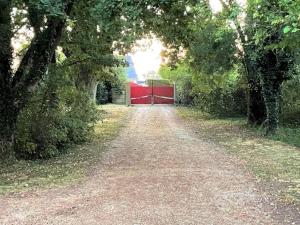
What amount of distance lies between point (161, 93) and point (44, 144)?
3483 centimetres

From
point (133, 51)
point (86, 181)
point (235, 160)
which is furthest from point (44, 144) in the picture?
point (133, 51)

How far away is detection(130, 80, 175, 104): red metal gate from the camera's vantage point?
1804 inches

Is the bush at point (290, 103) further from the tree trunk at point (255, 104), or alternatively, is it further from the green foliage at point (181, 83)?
the green foliage at point (181, 83)

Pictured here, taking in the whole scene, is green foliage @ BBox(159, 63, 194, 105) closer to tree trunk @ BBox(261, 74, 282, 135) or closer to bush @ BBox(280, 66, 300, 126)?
bush @ BBox(280, 66, 300, 126)

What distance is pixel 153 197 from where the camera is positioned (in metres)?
7.73

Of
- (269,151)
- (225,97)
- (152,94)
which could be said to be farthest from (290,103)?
(152,94)

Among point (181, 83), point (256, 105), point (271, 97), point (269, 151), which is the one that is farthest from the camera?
point (181, 83)

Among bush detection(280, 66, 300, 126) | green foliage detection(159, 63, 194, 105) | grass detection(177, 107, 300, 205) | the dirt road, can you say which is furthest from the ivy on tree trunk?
green foliage detection(159, 63, 194, 105)

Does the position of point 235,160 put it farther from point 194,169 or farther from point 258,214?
point 258,214

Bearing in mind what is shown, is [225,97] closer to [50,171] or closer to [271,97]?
[271,97]

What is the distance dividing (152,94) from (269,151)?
33306mm

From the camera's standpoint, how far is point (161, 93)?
154 feet

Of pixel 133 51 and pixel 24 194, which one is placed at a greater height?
pixel 133 51

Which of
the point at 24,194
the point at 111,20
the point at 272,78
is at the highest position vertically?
the point at 111,20
